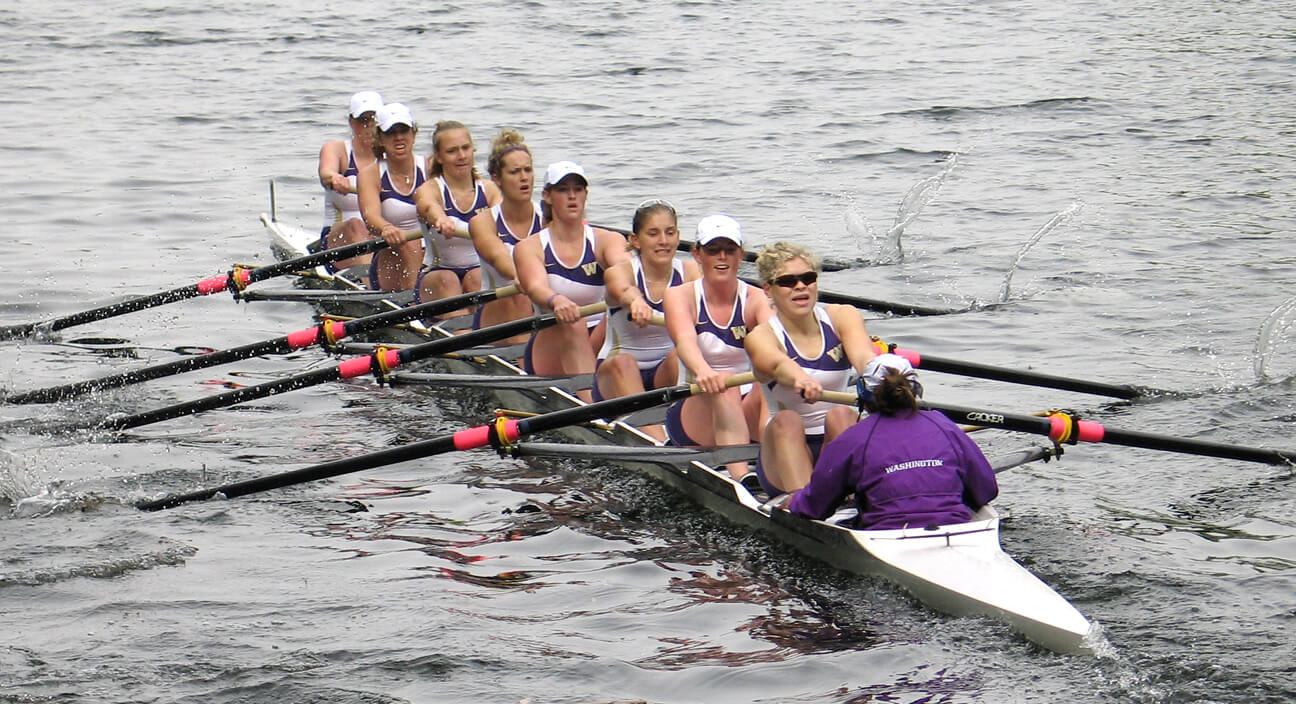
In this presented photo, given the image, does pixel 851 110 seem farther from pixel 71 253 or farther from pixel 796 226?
pixel 71 253

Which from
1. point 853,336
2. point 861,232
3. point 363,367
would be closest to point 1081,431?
point 853,336

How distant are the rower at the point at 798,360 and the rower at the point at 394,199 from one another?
5506 millimetres

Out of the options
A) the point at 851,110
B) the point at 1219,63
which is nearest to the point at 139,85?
the point at 851,110

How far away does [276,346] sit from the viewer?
35.2 ft

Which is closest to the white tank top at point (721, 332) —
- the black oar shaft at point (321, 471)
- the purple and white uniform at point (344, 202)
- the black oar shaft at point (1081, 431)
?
the black oar shaft at point (1081, 431)

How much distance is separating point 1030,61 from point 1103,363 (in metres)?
15.0

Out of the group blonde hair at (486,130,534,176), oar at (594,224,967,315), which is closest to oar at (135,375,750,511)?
oar at (594,224,967,315)

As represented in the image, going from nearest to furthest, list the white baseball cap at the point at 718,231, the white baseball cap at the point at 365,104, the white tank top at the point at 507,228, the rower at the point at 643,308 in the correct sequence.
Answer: the white baseball cap at the point at 718,231, the rower at the point at 643,308, the white tank top at the point at 507,228, the white baseball cap at the point at 365,104

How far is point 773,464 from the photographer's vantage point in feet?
26.0

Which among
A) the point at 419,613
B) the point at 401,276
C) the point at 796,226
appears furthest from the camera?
the point at 796,226

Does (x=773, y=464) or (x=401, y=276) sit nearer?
(x=773, y=464)

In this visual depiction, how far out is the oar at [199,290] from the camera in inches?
493

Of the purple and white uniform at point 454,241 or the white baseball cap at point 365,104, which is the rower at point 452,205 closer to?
the purple and white uniform at point 454,241

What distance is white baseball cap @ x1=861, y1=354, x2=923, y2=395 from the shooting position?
22.7 ft
